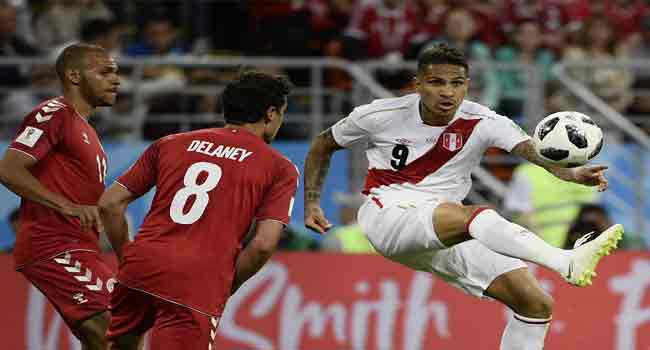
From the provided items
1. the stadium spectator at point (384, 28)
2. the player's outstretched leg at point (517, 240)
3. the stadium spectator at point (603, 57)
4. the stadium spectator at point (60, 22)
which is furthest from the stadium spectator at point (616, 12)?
the player's outstretched leg at point (517, 240)

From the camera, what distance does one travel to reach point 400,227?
22.0 ft

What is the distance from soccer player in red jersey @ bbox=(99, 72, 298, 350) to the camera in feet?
19.2

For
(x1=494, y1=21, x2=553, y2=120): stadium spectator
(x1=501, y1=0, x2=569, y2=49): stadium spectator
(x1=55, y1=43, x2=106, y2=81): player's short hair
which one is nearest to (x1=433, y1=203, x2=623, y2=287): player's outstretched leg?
(x1=55, y1=43, x2=106, y2=81): player's short hair

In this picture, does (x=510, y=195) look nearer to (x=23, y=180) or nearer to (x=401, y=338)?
(x=401, y=338)

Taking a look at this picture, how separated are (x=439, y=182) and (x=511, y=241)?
89 cm

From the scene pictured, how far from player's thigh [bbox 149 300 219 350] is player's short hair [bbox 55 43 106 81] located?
1821mm

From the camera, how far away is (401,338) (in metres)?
10.1

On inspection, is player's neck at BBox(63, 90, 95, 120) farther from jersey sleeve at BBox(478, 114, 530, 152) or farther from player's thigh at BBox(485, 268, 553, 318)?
player's thigh at BBox(485, 268, 553, 318)

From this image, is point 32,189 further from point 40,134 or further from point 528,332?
point 528,332

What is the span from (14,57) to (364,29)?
348 centimetres

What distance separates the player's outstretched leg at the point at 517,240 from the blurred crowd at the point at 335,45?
4.43 metres

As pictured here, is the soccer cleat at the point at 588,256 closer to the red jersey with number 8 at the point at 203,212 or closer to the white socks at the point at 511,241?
the white socks at the point at 511,241

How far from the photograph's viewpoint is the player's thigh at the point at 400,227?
655cm

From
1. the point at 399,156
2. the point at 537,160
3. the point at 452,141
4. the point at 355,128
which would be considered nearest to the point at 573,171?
the point at 537,160
